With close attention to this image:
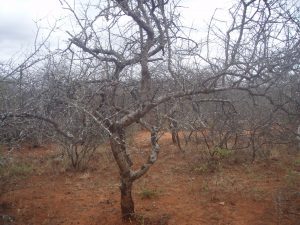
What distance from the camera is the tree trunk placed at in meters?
5.76

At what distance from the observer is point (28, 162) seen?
1089cm

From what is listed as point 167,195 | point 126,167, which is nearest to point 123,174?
point 126,167

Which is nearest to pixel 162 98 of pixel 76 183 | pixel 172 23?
pixel 172 23

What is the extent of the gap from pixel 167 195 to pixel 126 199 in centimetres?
162

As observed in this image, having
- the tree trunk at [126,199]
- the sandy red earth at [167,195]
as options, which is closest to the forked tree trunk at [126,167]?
the tree trunk at [126,199]

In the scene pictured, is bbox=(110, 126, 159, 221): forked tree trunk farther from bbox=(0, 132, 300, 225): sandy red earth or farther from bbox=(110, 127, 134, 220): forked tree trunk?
bbox=(0, 132, 300, 225): sandy red earth

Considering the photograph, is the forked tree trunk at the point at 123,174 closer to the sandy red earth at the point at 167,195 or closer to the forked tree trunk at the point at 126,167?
the forked tree trunk at the point at 126,167

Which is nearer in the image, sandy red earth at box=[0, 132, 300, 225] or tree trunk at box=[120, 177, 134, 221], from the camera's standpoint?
tree trunk at box=[120, 177, 134, 221]

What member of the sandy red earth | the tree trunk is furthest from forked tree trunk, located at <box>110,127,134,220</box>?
the sandy red earth

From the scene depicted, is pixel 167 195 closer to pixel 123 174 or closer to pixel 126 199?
pixel 126 199

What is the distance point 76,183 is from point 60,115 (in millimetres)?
4105

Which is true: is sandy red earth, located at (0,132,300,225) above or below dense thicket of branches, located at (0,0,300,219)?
below

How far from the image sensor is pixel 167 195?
7309mm

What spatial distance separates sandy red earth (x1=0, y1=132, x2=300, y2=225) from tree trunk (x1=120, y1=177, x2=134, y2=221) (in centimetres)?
14
